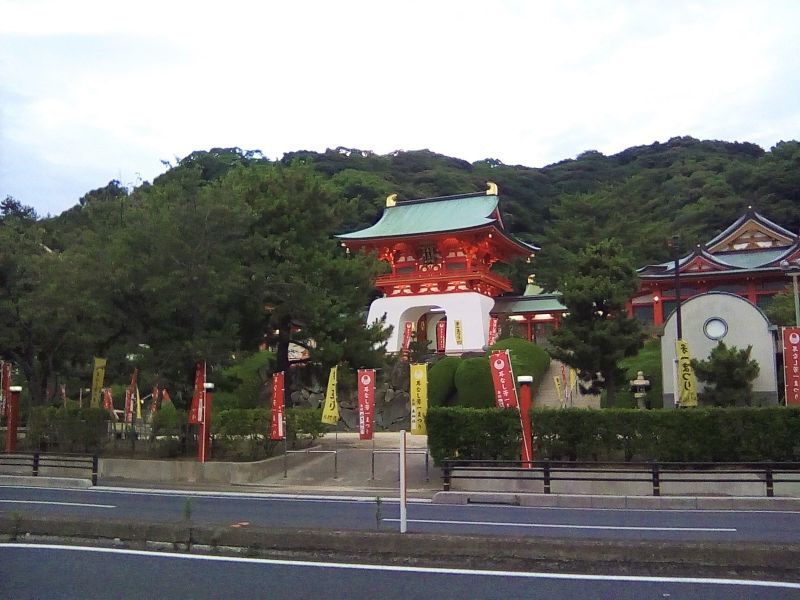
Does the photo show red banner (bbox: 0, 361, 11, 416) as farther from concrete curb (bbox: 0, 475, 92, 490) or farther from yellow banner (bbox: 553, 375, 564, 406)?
yellow banner (bbox: 553, 375, 564, 406)

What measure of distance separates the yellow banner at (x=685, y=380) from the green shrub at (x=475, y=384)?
28.2 feet

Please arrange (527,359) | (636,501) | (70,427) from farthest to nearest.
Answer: (527,359) < (70,427) < (636,501)

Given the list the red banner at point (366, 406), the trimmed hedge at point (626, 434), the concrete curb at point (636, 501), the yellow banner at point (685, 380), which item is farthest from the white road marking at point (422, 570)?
the yellow banner at point (685, 380)

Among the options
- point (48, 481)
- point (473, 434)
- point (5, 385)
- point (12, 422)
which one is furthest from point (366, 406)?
point (5, 385)

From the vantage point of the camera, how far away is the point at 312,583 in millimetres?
6617

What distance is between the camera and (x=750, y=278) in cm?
3706

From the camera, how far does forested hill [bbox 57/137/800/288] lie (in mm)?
49000

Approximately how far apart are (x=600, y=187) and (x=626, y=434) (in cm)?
5272

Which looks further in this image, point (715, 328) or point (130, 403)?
point (715, 328)

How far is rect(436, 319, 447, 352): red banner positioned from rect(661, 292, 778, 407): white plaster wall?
57.9 ft

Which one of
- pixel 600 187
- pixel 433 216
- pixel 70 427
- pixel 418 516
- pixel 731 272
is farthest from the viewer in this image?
pixel 600 187

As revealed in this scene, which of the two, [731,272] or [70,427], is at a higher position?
[731,272]

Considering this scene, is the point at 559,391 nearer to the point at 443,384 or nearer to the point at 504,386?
the point at 443,384

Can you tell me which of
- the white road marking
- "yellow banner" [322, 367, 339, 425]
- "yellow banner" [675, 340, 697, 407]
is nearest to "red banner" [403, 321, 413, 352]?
"yellow banner" [322, 367, 339, 425]
